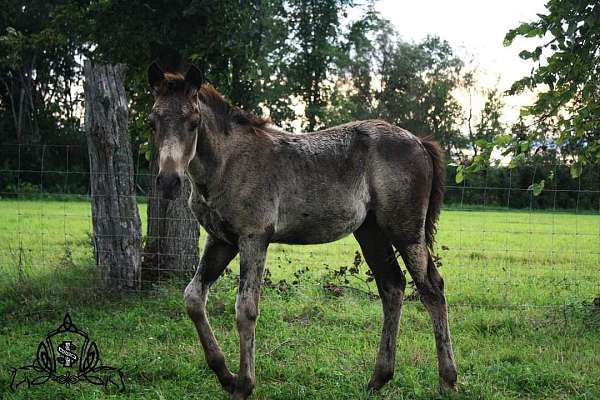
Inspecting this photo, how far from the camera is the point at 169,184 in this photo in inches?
129

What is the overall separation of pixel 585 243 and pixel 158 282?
35.6 feet

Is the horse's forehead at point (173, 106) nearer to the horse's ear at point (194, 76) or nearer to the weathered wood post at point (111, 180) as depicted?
the horse's ear at point (194, 76)

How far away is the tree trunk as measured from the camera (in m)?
6.73

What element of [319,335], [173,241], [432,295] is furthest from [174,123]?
[173,241]

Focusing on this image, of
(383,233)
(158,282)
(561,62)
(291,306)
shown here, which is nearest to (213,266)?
(383,233)

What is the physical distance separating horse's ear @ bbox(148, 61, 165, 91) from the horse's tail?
211cm

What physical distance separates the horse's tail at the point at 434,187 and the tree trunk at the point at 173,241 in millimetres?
3112

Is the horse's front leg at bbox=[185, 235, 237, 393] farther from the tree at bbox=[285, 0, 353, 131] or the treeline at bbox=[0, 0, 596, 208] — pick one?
the tree at bbox=[285, 0, 353, 131]

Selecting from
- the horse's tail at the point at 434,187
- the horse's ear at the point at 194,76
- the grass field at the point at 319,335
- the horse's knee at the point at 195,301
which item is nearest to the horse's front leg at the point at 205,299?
the horse's knee at the point at 195,301

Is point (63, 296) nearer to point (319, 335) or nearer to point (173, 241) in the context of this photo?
point (173, 241)

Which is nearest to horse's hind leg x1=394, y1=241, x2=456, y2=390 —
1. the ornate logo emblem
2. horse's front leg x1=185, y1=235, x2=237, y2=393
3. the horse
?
the horse

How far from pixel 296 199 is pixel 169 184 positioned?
1085 millimetres

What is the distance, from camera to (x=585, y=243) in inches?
530

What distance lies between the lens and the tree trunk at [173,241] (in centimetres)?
673
